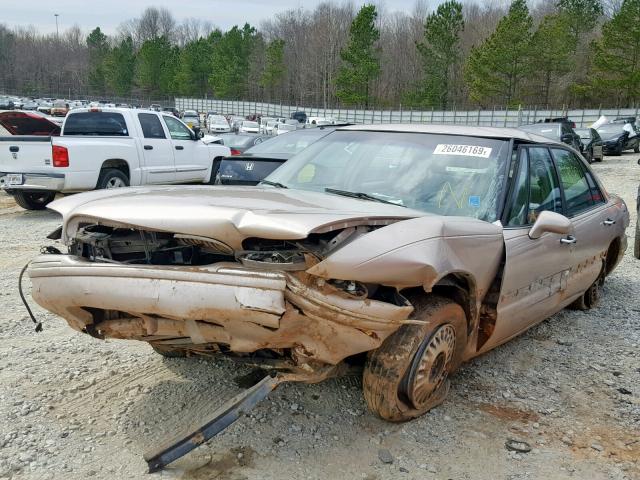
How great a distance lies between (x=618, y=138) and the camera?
24609 millimetres

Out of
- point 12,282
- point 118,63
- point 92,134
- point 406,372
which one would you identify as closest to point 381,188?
point 406,372

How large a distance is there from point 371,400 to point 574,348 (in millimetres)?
2180

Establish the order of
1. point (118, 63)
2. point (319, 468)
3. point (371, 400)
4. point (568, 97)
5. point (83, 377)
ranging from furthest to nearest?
point (118, 63) < point (568, 97) < point (83, 377) < point (371, 400) < point (319, 468)

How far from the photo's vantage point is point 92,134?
34.9 ft

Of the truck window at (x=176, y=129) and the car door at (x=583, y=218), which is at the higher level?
the truck window at (x=176, y=129)

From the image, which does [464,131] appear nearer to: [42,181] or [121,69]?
[42,181]

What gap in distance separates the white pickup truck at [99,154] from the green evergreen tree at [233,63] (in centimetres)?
7156

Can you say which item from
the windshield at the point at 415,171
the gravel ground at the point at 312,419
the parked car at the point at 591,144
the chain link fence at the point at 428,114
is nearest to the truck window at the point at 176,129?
the gravel ground at the point at 312,419

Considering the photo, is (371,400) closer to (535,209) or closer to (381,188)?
(381,188)

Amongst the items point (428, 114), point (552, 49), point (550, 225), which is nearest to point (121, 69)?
point (428, 114)

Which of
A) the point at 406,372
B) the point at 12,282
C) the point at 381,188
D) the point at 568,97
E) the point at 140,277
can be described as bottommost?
the point at 12,282

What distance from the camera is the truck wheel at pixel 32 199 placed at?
10.3 meters

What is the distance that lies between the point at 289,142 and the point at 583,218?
5.60m

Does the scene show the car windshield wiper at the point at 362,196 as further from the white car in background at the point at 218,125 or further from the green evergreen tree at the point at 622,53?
the green evergreen tree at the point at 622,53
